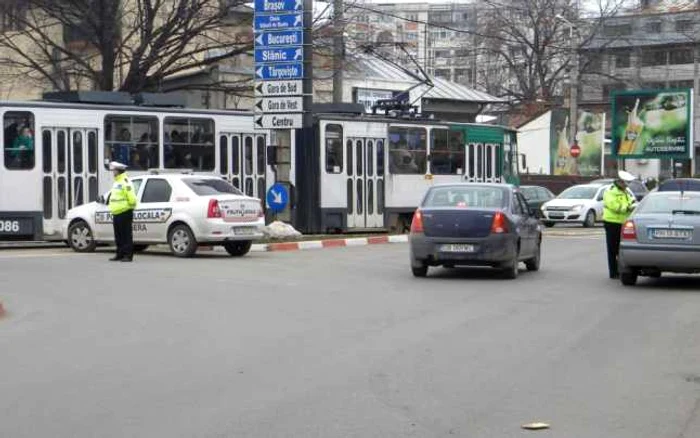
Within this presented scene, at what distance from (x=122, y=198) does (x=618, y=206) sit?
339 inches

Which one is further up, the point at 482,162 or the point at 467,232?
the point at 482,162

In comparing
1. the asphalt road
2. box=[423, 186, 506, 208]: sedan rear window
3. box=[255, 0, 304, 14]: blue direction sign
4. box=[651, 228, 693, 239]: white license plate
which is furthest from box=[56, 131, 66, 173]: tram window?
box=[651, 228, 693, 239]: white license plate

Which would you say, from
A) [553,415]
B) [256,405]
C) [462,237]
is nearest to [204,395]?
[256,405]

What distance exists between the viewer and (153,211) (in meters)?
20.9

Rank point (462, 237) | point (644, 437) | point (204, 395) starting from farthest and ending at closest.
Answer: point (462, 237)
point (204, 395)
point (644, 437)

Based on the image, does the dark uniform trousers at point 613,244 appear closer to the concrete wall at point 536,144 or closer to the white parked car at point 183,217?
the white parked car at point 183,217

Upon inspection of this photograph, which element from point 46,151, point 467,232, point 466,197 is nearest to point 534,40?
point 46,151

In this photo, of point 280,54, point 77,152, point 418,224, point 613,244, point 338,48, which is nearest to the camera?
point 418,224

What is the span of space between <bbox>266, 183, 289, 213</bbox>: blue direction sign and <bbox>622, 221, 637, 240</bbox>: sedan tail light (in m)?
11.1

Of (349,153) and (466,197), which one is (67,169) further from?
(466,197)

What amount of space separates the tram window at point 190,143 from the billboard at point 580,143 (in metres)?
37.9

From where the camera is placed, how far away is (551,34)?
217 feet

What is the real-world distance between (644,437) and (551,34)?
202 feet

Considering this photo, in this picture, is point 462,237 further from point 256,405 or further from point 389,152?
point 389,152
